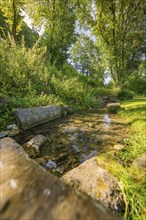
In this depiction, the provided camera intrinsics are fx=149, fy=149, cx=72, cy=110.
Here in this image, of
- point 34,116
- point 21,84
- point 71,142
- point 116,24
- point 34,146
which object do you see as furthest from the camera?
point 116,24

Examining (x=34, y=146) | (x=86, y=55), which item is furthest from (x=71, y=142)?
(x=86, y=55)

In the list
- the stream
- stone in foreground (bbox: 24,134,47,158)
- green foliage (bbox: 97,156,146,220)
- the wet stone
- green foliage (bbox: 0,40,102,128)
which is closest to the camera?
green foliage (bbox: 97,156,146,220)

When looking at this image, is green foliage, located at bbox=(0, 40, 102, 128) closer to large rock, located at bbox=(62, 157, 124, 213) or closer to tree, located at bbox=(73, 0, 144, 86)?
large rock, located at bbox=(62, 157, 124, 213)

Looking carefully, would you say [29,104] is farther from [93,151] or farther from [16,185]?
[16,185]

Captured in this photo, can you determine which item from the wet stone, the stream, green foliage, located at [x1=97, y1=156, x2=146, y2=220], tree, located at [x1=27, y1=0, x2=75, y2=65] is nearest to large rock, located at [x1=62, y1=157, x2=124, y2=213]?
green foliage, located at [x1=97, y1=156, x2=146, y2=220]

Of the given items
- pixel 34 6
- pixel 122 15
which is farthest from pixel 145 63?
pixel 34 6

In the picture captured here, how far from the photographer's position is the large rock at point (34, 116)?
396 cm

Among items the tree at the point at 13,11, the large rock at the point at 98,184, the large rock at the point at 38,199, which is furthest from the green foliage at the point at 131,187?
the tree at the point at 13,11

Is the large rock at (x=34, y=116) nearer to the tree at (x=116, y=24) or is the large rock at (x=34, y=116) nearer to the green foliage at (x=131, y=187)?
the green foliage at (x=131, y=187)

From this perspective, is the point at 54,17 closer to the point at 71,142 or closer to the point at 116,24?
the point at 116,24

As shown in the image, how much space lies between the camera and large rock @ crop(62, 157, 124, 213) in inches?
54.4

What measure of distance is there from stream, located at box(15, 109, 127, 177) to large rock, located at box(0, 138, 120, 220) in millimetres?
1203

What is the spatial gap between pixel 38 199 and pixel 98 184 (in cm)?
88

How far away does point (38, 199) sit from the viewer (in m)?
0.86
